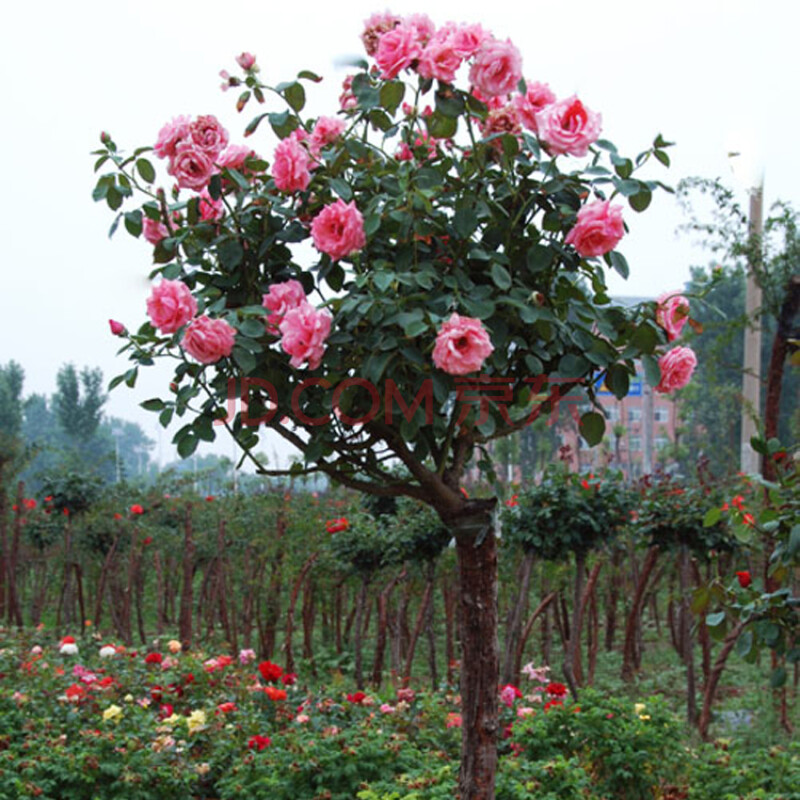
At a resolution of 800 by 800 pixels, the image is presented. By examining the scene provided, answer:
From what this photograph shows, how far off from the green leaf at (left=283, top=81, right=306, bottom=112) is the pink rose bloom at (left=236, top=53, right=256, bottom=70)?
0.09m

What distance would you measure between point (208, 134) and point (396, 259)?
0.39 m

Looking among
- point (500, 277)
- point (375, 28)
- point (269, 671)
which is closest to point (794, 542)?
point (500, 277)

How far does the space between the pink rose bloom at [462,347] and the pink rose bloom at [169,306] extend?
1.33 feet

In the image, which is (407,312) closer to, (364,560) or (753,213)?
(364,560)

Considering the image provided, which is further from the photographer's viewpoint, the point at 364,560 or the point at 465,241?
the point at 364,560

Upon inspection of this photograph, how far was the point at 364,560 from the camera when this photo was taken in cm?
548

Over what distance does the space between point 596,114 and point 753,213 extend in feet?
15.3

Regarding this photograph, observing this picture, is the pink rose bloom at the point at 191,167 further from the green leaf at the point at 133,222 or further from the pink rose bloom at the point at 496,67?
the pink rose bloom at the point at 496,67

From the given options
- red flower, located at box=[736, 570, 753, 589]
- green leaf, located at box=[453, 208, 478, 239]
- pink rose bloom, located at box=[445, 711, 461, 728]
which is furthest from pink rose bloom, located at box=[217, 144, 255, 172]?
pink rose bloom, located at box=[445, 711, 461, 728]

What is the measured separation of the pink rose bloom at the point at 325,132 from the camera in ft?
5.38

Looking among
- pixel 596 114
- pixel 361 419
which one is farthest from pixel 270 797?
pixel 596 114

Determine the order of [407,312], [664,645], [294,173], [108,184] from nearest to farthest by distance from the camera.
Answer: [407,312] → [294,173] → [108,184] → [664,645]

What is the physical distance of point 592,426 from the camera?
1.66 metres

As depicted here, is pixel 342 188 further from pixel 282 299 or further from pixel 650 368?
pixel 650 368
